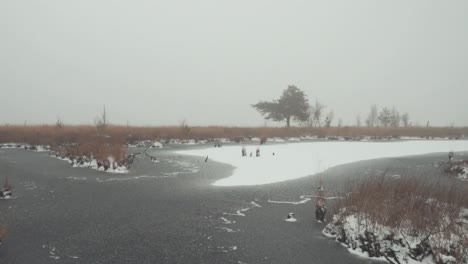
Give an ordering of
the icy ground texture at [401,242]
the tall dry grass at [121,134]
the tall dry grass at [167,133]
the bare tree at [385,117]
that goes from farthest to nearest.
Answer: the bare tree at [385,117], the tall dry grass at [167,133], the tall dry grass at [121,134], the icy ground texture at [401,242]

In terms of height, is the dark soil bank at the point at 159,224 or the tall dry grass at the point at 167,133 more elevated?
the tall dry grass at the point at 167,133

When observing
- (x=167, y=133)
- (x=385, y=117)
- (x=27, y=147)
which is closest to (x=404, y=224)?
(x=27, y=147)

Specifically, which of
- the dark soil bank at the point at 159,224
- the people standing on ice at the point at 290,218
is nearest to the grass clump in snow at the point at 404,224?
the dark soil bank at the point at 159,224

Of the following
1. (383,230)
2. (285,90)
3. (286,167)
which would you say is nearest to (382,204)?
(383,230)

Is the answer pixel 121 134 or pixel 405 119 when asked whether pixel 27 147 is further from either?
pixel 405 119

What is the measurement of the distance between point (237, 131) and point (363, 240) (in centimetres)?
4657

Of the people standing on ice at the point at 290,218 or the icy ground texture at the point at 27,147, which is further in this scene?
the icy ground texture at the point at 27,147

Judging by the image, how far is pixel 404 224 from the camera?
7.41 metres

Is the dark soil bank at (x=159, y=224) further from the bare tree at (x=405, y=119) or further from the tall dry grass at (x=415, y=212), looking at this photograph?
the bare tree at (x=405, y=119)

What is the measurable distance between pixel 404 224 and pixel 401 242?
44cm

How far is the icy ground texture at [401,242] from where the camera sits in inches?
259

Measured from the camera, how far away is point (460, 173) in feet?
53.8

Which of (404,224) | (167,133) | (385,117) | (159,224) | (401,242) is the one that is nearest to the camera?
(401,242)

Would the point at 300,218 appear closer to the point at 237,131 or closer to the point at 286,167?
the point at 286,167
